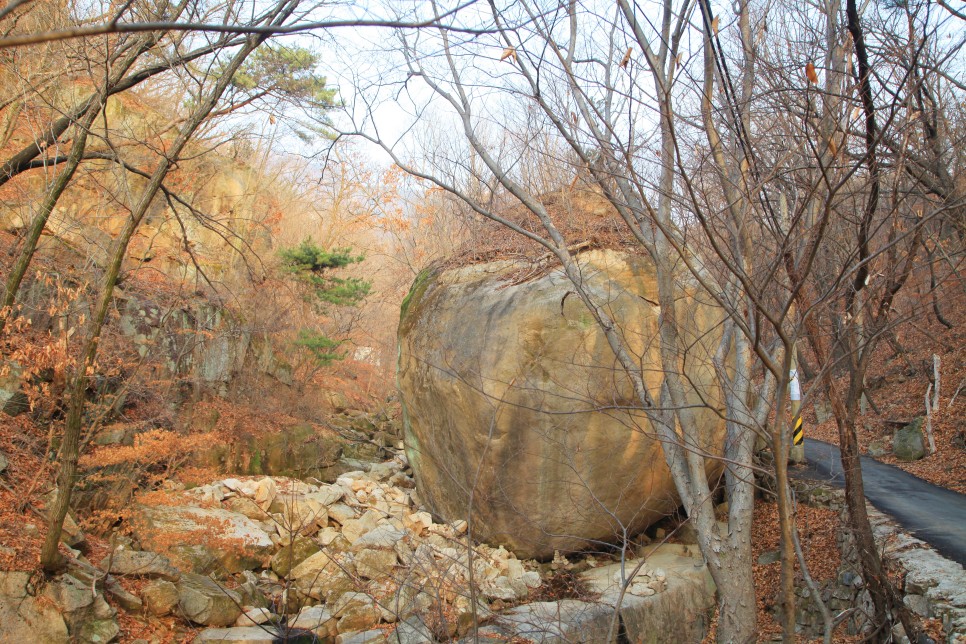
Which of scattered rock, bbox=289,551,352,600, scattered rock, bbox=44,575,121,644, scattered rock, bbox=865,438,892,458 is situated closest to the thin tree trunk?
scattered rock, bbox=44,575,121,644

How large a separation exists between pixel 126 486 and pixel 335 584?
3.59 meters

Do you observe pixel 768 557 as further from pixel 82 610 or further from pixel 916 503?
pixel 82 610

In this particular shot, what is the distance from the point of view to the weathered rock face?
7973mm

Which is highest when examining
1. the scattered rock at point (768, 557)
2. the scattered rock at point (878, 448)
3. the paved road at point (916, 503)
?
the scattered rock at point (878, 448)

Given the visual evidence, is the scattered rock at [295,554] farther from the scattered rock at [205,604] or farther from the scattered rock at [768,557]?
the scattered rock at [768,557]

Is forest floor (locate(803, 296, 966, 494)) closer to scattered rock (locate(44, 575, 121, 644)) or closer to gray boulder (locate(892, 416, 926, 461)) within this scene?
gray boulder (locate(892, 416, 926, 461))

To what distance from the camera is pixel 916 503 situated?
822 cm

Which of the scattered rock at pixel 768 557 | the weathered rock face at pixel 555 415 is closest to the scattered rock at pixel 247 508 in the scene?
the weathered rock face at pixel 555 415

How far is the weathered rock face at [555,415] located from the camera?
26.2ft

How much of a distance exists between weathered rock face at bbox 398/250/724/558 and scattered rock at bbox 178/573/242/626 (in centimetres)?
300

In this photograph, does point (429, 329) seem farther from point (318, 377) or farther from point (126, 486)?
point (318, 377)

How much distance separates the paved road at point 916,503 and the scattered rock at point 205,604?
6.57 m

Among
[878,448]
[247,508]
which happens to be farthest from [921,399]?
[247,508]

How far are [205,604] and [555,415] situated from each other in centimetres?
460
